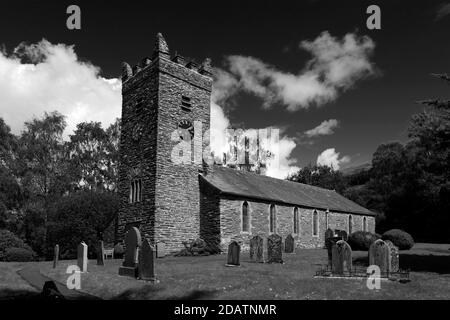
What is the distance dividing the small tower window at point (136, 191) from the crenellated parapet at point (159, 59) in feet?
25.8

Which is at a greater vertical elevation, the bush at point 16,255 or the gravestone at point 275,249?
the gravestone at point 275,249

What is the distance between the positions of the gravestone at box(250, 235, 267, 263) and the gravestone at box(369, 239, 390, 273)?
248 inches

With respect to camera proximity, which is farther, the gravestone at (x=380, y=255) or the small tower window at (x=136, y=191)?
the small tower window at (x=136, y=191)

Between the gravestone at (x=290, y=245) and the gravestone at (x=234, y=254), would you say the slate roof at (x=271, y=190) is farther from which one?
the gravestone at (x=234, y=254)

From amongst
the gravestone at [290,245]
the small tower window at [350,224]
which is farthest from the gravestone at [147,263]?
the small tower window at [350,224]

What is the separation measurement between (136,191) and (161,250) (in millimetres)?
4838

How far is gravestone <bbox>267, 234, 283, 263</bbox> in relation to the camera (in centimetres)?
1928

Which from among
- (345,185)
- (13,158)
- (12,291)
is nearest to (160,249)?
(12,291)

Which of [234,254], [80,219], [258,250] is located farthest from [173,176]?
[80,219]

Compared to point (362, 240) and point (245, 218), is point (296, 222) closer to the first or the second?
point (245, 218)

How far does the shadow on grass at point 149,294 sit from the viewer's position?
11609 millimetres

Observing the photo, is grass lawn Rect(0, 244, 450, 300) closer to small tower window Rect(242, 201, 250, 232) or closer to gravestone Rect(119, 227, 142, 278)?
gravestone Rect(119, 227, 142, 278)

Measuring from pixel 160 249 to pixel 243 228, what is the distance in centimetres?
621
